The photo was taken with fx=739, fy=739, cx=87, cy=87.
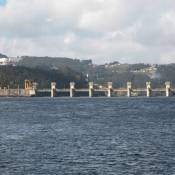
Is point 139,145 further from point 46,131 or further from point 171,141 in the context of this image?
point 46,131

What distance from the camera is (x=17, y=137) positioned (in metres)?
82.8

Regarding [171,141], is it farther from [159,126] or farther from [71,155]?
[159,126]

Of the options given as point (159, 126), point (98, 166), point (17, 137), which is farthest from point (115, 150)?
point (159, 126)

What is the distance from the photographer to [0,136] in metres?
83.9

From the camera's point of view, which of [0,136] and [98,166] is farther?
[0,136]

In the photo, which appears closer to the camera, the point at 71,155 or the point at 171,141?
the point at 71,155

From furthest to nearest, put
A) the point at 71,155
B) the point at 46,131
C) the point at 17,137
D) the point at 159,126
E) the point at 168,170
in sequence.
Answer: the point at 159,126 < the point at 46,131 < the point at 17,137 < the point at 71,155 < the point at 168,170

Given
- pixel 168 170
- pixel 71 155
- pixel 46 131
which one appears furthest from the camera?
pixel 46 131

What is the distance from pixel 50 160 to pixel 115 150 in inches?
346

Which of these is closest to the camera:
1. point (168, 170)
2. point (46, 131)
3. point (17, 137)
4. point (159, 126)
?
point (168, 170)

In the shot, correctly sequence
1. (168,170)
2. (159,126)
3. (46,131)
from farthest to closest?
(159,126), (46,131), (168,170)

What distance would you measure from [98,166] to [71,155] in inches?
277

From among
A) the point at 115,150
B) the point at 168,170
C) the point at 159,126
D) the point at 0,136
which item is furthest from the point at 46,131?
the point at 168,170

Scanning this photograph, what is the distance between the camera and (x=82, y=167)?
191 ft
